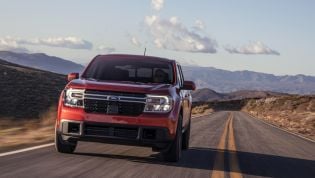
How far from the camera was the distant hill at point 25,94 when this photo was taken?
41031 millimetres

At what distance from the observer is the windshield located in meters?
11.0

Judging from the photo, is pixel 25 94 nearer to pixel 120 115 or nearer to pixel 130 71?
pixel 130 71

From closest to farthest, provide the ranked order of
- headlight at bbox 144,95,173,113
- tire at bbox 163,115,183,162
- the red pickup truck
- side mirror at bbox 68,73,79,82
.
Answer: the red pickup truck → headlight at bbox 144,95,173,113 → tire at bbox 163,115,183,162 → side mirror at bbox 68,73,79,82

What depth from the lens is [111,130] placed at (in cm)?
952

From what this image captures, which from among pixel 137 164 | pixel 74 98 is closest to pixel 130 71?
pixel 74 98

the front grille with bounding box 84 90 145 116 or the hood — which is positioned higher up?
the hood

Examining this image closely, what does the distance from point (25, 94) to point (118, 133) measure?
4097 cm

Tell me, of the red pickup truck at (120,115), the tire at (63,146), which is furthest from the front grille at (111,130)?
the tire at (63,146)

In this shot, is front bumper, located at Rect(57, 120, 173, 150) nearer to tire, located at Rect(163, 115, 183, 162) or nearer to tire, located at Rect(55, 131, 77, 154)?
tire, located at Rect(163, 115, 183, 162)

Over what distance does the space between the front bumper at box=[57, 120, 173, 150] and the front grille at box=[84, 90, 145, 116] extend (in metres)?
0.23

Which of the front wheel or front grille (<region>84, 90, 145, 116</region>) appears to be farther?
the front wheel

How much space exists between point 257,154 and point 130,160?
4645 millimetres

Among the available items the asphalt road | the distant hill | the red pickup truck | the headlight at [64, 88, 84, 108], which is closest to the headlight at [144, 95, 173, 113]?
the red pickup truck

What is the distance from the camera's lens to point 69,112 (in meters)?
9.63
